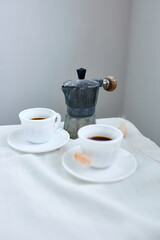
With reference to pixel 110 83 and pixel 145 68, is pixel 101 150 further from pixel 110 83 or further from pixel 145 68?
pixel 145 68

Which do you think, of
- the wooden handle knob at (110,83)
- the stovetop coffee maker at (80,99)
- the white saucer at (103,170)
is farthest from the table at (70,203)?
the wooden handle knob at (110,83)

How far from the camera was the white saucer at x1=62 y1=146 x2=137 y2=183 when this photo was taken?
2.06ft

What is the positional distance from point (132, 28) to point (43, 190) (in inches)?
38.4

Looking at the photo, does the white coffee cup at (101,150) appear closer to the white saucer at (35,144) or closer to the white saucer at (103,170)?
the white saucer at (103,170)

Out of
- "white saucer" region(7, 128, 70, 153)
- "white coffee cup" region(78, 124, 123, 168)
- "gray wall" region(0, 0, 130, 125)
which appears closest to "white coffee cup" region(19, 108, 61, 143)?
"white saucer" region(7, 128, 70, 153)

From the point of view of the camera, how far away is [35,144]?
0.79m

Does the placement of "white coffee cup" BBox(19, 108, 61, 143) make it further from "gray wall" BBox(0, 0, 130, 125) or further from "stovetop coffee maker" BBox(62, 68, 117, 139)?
"gray wall" BBox(0, 0, 130, 125)

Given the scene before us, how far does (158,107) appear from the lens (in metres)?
1.14

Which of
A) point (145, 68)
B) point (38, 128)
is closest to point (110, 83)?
point (38, 128)

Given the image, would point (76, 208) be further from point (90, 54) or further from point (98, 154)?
point (90, 54)

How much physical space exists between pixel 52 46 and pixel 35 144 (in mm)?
604

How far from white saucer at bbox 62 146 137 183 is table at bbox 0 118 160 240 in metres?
0.01

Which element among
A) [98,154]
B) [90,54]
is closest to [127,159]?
[98,154]

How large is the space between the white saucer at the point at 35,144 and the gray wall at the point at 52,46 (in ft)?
1.47
